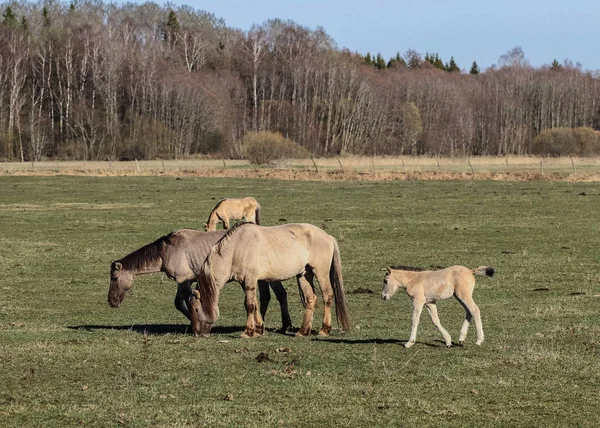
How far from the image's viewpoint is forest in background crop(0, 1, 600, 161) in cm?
9131

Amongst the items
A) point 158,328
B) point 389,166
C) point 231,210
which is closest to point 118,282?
point 158,328

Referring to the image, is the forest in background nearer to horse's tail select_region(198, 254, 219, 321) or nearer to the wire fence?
the wire fence

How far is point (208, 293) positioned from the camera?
12.7 m

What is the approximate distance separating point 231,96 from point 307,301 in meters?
92.3

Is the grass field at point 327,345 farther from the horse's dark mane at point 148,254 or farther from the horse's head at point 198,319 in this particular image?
the horse's dark mane at point 148,254

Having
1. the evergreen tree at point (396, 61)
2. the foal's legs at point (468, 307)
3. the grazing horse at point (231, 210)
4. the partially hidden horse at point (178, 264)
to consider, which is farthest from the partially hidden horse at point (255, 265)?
the evergreen tree at point (396, 61)

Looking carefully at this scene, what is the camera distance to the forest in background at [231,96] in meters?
91.3

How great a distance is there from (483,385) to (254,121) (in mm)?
90364

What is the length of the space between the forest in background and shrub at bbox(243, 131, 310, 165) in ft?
48.5

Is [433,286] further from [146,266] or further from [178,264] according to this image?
[146,266]

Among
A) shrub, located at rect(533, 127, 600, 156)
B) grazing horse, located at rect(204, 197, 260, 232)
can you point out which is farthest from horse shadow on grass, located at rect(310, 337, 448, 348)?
shrub, located at rect(533, 127, 600, 156)

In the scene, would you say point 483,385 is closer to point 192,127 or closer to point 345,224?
point 345,224

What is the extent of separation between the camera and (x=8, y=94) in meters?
89.9

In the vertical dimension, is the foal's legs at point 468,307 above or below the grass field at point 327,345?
above
